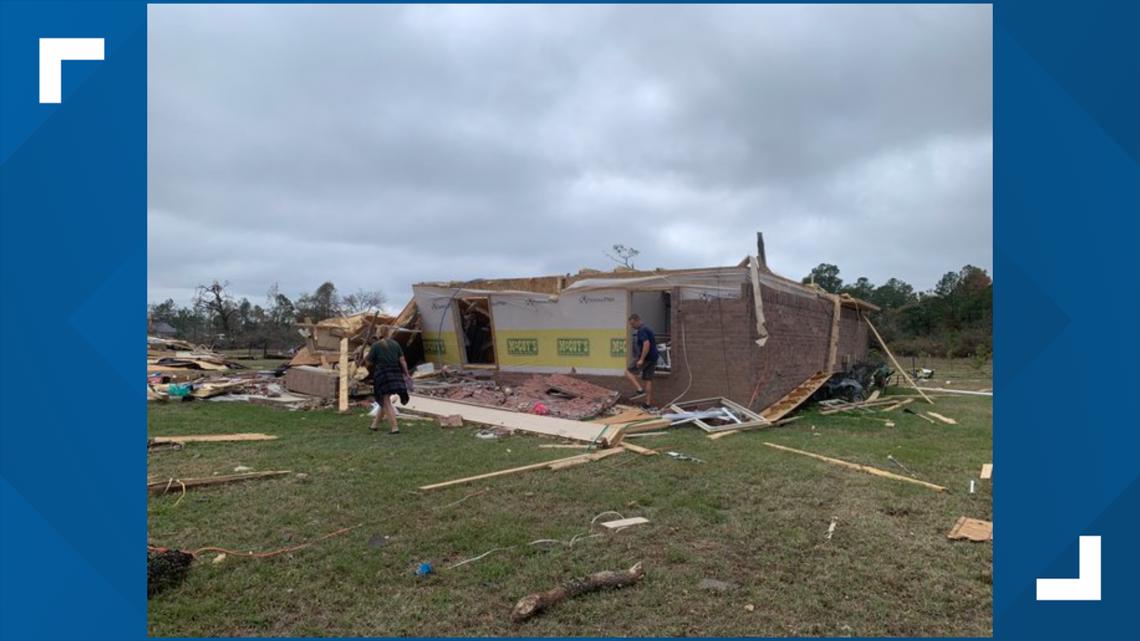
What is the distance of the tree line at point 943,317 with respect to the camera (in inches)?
1278

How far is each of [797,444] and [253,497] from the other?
6.88 metres

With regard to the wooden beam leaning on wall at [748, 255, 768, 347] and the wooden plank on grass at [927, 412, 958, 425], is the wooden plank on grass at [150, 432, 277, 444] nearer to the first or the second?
the wooden beam leaning on wall at [748, 255, 768, 347]

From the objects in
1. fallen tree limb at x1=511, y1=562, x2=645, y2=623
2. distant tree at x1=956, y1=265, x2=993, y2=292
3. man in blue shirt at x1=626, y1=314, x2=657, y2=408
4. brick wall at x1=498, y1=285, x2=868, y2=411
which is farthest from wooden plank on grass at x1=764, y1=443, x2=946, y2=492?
distant tree at x1=956, y1=265, x2=993, y2=292

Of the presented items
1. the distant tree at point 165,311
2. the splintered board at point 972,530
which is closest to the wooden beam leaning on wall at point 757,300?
the splintered board at point 972,530

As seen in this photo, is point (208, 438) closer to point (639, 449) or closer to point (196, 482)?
point (196, 482)

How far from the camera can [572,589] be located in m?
3.49

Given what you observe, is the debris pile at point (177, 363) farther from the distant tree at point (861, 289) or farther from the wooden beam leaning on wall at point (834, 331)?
the distant tree at point (861, 289)

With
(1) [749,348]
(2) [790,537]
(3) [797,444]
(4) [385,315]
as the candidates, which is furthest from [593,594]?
(4) [385,315]

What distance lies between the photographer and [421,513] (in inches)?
202

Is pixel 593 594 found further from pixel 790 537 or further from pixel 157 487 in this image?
pixel 157 487

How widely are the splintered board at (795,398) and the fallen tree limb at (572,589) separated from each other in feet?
25.6
